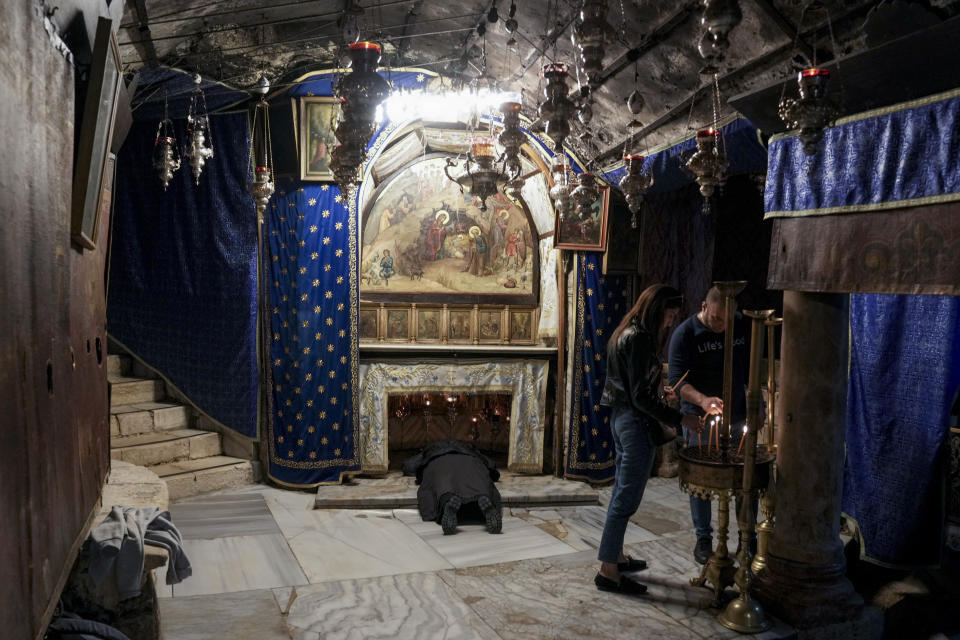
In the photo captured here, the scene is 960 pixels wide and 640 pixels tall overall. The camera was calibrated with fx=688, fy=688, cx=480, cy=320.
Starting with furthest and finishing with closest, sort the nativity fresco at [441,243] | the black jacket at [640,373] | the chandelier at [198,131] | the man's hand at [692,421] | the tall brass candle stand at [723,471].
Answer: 1. the nativity fresco at [441,243]
2. the chandelier at [198,131]
3. the man's hand at [692,421]
4. the black jacket at [640,373]
5. the tall brass candle stand at [723,471]

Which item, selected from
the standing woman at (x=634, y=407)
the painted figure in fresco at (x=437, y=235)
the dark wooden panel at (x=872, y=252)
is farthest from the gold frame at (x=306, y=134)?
the dark wooden panel at (x=872, y=252)

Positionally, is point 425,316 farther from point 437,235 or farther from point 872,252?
point 872,252

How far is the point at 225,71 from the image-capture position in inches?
250

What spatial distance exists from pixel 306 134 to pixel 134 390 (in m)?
3.02

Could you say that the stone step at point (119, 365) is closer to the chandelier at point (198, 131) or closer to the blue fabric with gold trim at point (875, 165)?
the chandelier at point (198, 131)

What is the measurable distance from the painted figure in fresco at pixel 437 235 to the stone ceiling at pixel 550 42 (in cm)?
158

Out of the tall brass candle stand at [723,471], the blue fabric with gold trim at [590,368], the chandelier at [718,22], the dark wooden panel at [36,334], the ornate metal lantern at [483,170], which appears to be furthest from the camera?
the blue fabric with gold trim at [590,368]

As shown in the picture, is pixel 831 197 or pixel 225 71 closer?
pixel 831 197

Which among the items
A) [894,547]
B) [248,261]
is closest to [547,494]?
[894,547]

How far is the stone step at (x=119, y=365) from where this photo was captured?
22.9ft

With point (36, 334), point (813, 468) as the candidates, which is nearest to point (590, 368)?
point (813, 468)

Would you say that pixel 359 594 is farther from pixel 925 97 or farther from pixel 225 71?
pixel 225 71

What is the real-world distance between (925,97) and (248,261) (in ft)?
17.6

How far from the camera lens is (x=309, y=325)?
657 centimetres
